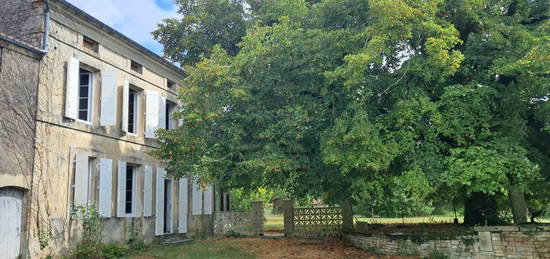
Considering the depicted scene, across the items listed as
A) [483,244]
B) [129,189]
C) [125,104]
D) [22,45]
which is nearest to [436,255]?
[483,244]

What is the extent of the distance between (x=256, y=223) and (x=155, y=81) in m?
7.39

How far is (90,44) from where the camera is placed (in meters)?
12.8

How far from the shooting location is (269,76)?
11703mm

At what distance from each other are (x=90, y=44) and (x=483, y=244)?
11.9 metres

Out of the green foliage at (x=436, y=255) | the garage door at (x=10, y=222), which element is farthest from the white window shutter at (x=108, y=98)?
the green foliage at (x=436, y=255)

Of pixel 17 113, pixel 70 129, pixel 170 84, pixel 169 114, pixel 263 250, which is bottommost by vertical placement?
pixel 263 250

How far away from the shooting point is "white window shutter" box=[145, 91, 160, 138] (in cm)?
1495

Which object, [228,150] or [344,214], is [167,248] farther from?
[344,214]

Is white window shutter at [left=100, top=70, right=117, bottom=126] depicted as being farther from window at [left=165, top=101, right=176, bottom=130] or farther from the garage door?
window at [left=165, top=101, right=176, bottom=130]

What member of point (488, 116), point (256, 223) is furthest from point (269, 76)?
point (256, 223)

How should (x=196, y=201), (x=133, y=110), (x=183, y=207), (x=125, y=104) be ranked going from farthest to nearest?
(x=196, y=201) < (x=183, y=207) < (x=133, y=110) < (x=125, y=104)

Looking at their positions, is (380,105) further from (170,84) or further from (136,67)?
(170,84)

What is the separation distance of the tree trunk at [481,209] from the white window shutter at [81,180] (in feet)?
36.2

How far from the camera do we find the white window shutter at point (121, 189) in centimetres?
1310
